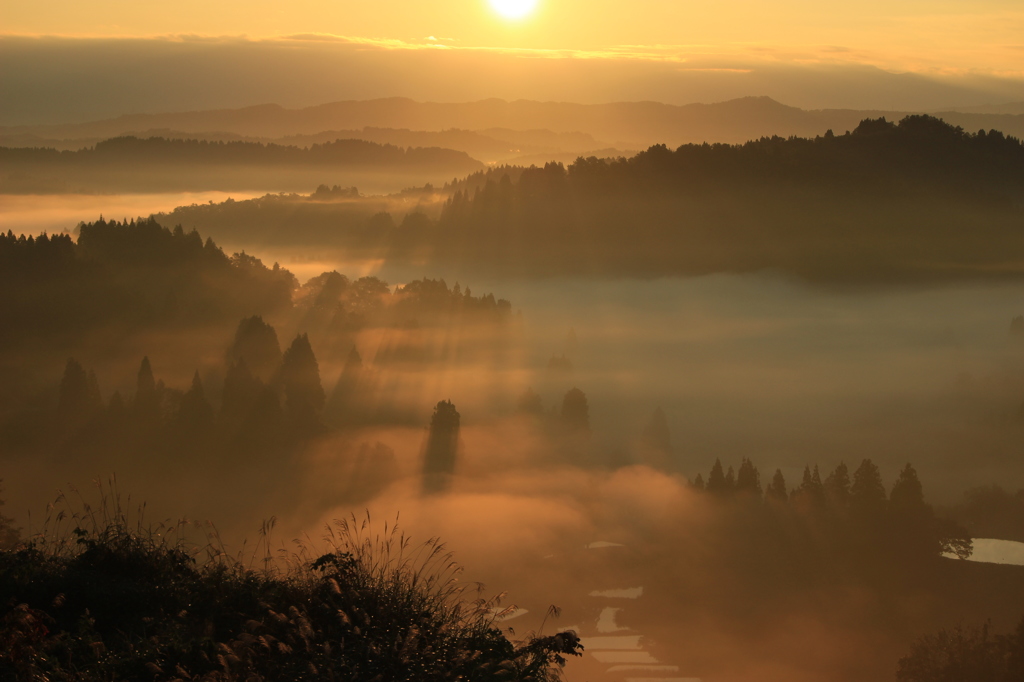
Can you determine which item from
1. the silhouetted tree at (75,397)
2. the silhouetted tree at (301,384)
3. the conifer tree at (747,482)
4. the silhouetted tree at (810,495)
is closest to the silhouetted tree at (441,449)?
the silhouetted tree at (301,384)

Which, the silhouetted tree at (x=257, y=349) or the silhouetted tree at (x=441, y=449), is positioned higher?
the silhouetted tree at (x=257, y=349)

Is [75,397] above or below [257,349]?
below

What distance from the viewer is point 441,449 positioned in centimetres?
15612

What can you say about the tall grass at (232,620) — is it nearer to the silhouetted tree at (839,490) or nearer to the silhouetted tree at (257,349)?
the silhouetted tree at (257,349)

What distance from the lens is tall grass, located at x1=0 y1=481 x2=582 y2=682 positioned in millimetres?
10820

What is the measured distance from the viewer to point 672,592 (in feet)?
411

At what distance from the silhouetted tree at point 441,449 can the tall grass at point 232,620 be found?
126284mm

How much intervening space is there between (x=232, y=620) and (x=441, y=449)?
144425mm

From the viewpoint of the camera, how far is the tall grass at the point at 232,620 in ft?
35.5

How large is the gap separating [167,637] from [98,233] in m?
146

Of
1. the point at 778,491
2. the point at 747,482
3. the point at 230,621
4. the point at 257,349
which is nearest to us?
the point at 230,621

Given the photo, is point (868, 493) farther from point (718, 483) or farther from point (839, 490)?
point (718, 483)

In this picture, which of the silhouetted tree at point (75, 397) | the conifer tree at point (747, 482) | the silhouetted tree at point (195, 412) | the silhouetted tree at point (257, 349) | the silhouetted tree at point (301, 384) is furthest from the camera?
the conifer tree at point (747, 482)

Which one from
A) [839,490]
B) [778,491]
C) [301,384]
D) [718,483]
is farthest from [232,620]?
[718,483]
